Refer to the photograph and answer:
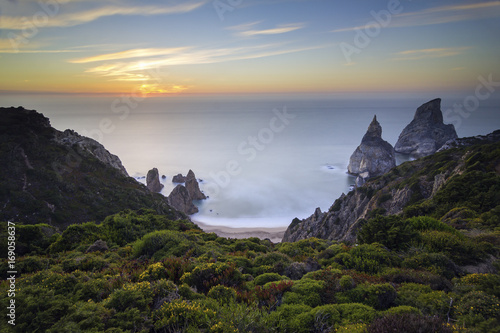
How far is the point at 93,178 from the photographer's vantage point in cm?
Result: 3544

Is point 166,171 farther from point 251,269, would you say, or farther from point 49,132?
point 251,269

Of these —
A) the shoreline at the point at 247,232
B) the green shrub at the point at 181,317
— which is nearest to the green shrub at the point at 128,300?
the green shrub at the point at 181,317

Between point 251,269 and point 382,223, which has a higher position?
point 382,223

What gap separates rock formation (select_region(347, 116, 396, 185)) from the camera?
264 feet

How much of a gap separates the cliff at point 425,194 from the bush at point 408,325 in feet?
28.2

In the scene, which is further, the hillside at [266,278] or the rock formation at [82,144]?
the rock formation at [82,144]

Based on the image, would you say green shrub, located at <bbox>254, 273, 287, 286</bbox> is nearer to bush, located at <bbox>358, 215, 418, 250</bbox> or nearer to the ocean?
bush, located at <bbox>358, 215, 418, 250</bbox>

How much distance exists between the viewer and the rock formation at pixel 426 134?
105 meters

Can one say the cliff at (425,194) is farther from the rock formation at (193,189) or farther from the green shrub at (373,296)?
the rock formation at (193,189)

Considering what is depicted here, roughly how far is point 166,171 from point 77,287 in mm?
83895

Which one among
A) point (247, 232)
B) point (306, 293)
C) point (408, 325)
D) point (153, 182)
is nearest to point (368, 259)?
point (306, 293)

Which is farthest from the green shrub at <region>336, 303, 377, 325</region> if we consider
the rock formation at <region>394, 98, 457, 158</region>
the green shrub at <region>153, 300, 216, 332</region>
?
the rock formation at <region>394, 98, 457, 158</region>

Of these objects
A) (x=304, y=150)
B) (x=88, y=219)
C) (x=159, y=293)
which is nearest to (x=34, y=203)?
(x=88, y=219)

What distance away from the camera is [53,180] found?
3147 centimetres
